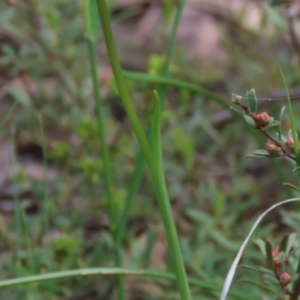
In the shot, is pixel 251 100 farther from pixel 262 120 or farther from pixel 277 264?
pixel 277 264

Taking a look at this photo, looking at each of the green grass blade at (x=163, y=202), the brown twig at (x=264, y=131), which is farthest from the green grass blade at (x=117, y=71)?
the brown twig at (x=264, y=131)

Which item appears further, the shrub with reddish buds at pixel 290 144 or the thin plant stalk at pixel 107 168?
the thin plant stalk at pixel 107 168

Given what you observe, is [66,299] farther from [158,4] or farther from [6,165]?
[158,4]

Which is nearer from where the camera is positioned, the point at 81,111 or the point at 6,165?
the point at 81,111

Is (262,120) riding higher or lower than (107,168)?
higher

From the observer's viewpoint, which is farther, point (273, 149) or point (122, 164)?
point (122, 164)

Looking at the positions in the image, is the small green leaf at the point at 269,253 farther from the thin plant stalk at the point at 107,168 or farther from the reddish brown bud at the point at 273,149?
the thin plant stalk at the point at 107,168

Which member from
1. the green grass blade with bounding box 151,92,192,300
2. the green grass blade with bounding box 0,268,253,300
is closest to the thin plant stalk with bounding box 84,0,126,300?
the green grass blade with bounding box 0,268,253,300

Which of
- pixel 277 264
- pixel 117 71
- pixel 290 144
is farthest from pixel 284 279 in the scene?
pixel 117 71

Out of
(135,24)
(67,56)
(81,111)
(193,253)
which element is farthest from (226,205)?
(135,24)
